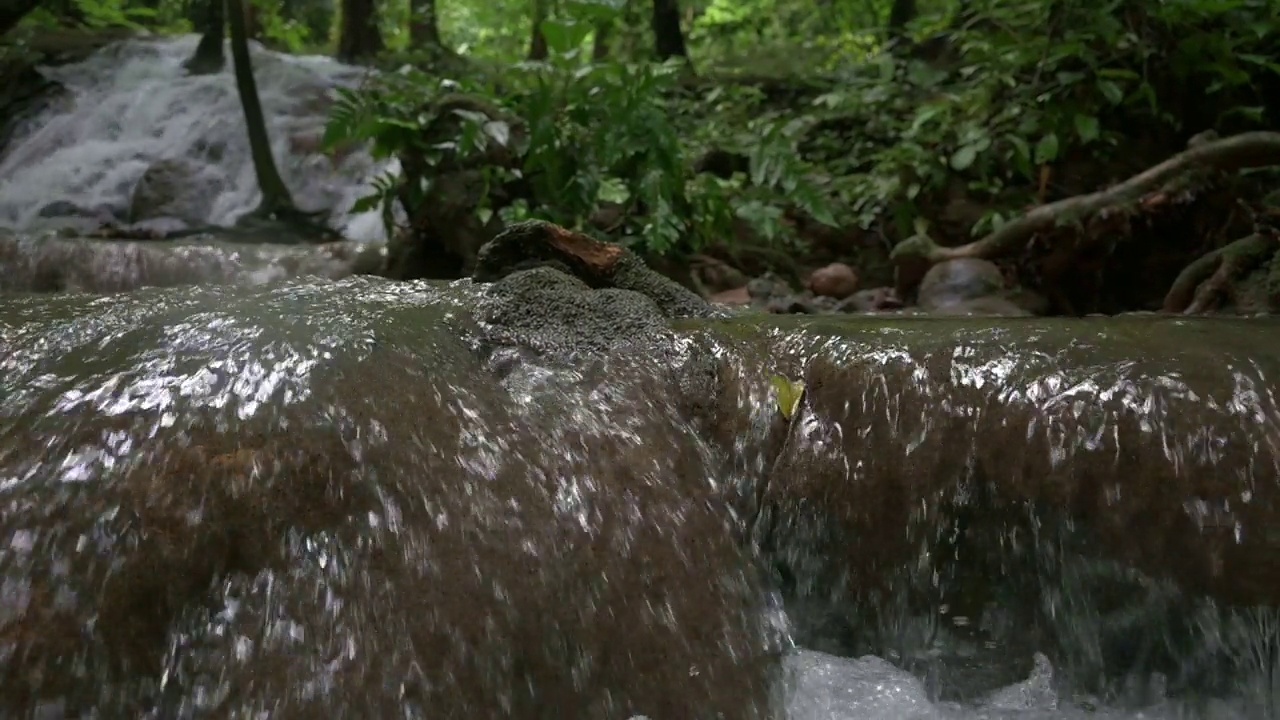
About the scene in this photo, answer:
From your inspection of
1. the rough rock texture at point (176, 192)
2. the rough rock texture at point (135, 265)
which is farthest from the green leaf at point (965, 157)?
the rough rock texture at point (176, 192)

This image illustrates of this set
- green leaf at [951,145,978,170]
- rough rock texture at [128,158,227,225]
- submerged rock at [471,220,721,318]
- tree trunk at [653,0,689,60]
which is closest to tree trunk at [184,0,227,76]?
rough rock texture at [128,158,227,225]

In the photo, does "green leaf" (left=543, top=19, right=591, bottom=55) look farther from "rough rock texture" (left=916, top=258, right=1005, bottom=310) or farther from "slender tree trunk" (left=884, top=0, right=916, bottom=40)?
"slender tree trunk" (left=884, top=0, right=916, bottom=40)

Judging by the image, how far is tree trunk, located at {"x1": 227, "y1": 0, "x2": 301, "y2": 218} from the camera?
6258mm

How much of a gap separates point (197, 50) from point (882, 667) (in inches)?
361

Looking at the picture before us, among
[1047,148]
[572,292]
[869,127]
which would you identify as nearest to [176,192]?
[869,127]

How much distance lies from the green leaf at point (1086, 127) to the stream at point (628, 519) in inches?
96.1

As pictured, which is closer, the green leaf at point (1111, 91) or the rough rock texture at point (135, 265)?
the rough rock texture at point (135, 265)

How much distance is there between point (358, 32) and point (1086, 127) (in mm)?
7760

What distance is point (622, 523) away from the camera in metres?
2.06

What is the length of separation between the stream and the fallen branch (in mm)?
1804

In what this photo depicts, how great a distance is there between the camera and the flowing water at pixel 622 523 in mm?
1662

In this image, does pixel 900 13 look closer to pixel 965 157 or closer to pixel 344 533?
pixel 965 157

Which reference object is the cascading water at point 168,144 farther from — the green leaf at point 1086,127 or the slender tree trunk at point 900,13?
the slender tree trunk at point 900,13

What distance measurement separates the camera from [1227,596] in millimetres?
1923
